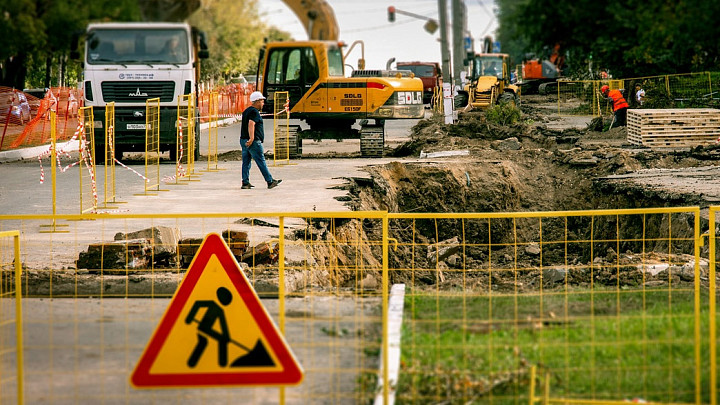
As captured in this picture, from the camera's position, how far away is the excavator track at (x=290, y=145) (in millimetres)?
24734

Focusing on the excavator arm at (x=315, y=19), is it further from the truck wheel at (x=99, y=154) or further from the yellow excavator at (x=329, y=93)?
the truck wheel at (x=99, y=154)

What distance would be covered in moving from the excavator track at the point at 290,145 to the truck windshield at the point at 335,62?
1714 mm

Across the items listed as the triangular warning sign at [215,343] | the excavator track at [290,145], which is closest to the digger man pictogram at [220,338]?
the triangular warning sign at [215,343]

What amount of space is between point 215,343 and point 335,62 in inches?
813

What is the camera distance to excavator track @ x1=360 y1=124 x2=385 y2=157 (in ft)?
80.4

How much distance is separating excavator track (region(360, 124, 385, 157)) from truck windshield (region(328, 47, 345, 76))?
1.73m

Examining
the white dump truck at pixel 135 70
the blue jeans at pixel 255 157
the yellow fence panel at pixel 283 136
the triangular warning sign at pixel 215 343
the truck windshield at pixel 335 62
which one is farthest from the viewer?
the truck windshield at pixel 335 62

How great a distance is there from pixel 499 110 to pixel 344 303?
2506 cm

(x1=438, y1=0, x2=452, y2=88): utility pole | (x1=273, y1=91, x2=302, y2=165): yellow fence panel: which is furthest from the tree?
(x1=273, y1=91, x2=302, y2=165): yellow fence panel

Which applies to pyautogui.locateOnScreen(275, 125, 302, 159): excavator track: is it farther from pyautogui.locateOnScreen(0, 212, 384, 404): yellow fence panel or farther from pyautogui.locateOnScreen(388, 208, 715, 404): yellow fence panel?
pyautogui.locateOnScreen(388, 208, 715, 404): yellow fence panel

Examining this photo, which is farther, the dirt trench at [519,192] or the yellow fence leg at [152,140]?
the yellow fence leg at [152,140]

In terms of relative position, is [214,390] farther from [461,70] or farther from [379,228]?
[461,70]

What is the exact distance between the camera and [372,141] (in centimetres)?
2459

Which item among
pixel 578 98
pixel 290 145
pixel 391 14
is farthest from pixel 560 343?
pixel 391 14
